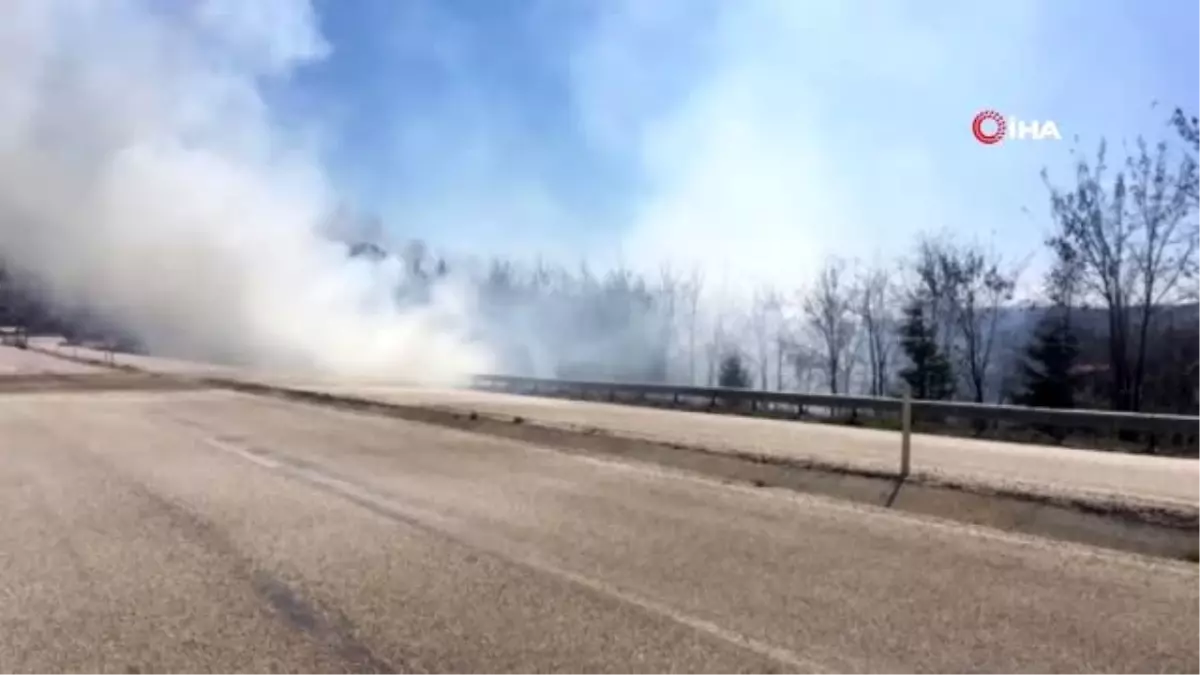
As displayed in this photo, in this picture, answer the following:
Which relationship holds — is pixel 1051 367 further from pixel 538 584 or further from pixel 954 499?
pixel 538 584

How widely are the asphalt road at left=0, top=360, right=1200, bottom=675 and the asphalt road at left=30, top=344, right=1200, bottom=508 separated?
2.54 m

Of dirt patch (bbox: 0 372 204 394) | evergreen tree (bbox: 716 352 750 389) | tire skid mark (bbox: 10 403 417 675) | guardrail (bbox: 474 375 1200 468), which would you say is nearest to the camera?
tire skid mark (bbox: 10 403 417 675)

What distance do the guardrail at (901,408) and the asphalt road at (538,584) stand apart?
3.88 m

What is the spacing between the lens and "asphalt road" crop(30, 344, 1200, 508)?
406 inches

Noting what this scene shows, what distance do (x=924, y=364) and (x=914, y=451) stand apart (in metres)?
25.2

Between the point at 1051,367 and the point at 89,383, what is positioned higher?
the point at 1051,367

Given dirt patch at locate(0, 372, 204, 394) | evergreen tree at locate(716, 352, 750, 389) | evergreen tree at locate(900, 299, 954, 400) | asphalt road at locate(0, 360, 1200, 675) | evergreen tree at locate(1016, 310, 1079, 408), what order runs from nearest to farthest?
asphalt road at locate(0, 360, 1200, 675) < dirt patch at locate(0, 372, 204, 394) < evergreen tree at locate(1016, 310, 1079, 408) < evergreen tree at locate(900, 299, 954, 400) < evergreen tree at locate(716, 352, 750, 389)

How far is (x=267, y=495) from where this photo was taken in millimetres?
9539

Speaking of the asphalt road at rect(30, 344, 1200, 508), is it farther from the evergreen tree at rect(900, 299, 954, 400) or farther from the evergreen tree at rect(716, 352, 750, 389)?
the evergreen tree at rect(716, 352, 750, 389)

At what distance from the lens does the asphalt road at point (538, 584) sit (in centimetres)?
466

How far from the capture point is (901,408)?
58.8ft

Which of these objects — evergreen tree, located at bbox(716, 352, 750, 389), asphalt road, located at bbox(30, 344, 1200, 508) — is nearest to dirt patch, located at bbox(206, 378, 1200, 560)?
asphalt road, located at bbox(30, 344, 1200, 508)

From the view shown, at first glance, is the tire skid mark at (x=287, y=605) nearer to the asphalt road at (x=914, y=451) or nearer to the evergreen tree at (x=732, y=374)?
the asphalt road at (x=914, y=451)

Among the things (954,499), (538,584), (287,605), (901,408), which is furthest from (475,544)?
(901,408)
